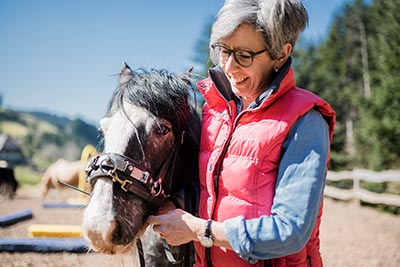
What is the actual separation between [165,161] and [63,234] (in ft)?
14.7

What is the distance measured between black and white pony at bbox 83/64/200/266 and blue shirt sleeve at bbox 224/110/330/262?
472mm

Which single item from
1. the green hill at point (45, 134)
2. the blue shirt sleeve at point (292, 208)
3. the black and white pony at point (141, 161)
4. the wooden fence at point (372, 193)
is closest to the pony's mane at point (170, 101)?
the black and white pony at point (141, 161)

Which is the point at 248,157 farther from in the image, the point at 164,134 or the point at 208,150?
the point at 164,134

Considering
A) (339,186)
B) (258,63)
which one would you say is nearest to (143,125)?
(258,63)

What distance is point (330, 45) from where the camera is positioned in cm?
3278

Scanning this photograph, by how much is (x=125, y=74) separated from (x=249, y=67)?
0.87 metres

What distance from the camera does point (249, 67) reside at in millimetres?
1331

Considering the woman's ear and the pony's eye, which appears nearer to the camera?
the woman's ear

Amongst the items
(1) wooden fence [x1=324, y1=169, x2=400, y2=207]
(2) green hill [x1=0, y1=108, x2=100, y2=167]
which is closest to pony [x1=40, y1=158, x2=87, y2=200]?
(1) wooden fence [x1=324, y1=169, x2=400, y2=207]

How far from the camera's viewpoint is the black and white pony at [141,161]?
4.51 feet

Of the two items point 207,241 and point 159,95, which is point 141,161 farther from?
point 207,241

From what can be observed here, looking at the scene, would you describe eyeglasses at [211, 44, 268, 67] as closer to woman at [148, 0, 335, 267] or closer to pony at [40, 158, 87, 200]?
woman at [148, 0, 335, 267]

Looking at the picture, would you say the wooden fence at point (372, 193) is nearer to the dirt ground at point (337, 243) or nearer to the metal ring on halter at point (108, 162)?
the dirt ground at point (337, 243)

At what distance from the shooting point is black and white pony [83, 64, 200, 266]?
4.51 ft
